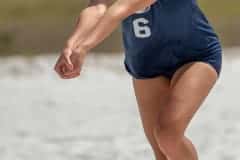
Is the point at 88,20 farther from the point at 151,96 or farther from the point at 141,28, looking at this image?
the point at 151,96

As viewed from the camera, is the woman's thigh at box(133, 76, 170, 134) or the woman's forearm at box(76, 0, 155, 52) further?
the woman's thigh at box(133, 76, 170, 134)

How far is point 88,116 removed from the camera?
4.43 metres

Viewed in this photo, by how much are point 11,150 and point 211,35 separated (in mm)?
1710

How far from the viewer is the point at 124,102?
15.5 feet

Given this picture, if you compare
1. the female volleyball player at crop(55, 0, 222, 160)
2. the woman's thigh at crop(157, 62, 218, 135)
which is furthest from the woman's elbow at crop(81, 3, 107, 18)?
the woman's thigh at crop(157, 62, 218, 135)

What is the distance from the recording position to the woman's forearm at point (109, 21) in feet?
6.12

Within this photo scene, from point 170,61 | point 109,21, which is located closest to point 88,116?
point 170,61

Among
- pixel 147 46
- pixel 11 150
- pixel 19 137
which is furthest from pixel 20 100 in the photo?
pixel 147 46

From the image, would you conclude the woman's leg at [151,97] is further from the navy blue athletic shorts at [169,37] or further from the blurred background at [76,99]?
the blurred background at [76,99]

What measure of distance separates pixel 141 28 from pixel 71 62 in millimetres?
360

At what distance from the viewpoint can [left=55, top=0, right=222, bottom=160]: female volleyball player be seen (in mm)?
2088

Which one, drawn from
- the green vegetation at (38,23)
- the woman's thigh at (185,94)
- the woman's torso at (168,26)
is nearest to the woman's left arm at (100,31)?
the woman's torso at (168,26)

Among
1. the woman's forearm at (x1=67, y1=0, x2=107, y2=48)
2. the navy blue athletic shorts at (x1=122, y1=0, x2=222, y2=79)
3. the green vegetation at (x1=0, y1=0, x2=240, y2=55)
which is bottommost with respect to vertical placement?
the green vegetation at (x1=0, y1=0, x2=240, y2=55)

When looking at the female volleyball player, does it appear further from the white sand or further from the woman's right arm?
the white sand
